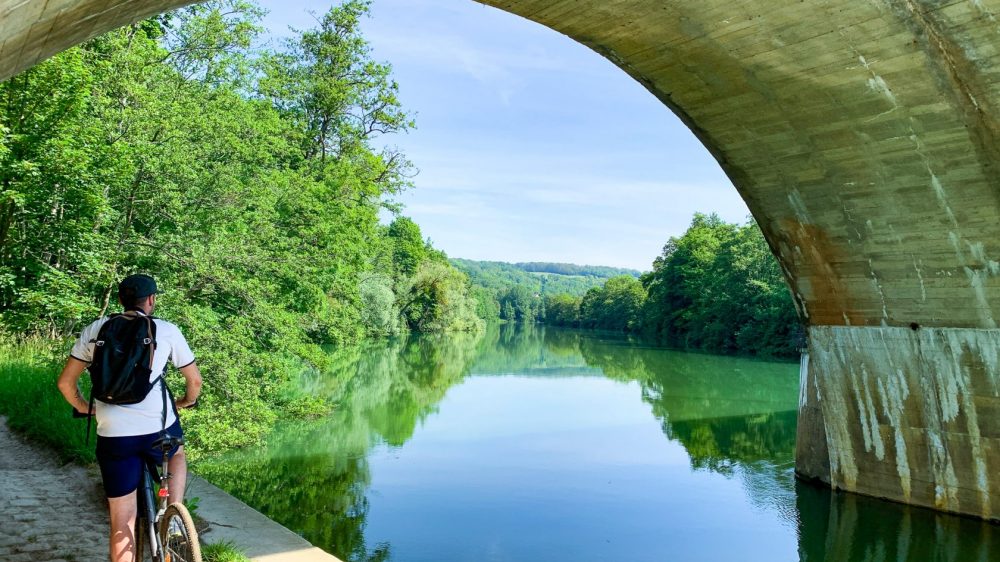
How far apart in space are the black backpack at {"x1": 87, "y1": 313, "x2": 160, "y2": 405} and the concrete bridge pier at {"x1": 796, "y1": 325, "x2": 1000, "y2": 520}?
7.91 m

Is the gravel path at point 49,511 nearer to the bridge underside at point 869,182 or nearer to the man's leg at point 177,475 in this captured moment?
the man's leg at point 177,475

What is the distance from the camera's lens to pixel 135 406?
2.84 meters

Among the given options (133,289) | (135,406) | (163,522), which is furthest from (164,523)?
(133,289)

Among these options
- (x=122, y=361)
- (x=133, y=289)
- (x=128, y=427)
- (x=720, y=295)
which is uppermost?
(x=720, y=295)

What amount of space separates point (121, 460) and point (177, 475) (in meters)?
0.21

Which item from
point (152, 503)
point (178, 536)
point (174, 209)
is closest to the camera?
Answer: point (178, 536)

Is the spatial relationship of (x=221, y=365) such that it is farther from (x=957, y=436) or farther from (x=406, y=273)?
(x=406, y=273)

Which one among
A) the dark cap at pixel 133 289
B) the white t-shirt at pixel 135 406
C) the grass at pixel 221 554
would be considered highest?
the dark cap at pixel 133 289

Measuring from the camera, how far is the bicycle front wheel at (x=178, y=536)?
265 centimetres

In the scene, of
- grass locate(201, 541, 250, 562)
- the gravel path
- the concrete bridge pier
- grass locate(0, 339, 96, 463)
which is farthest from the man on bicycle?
the concrete bridge pier

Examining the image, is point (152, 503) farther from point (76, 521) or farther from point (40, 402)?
point (40, 402)

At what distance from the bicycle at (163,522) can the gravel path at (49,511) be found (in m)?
1.22

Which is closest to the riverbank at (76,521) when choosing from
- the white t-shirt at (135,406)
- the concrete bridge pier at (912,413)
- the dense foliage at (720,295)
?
the white t-shirt at (135,406)

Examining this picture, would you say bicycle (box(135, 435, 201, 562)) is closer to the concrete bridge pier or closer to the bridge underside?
the bridge underside
